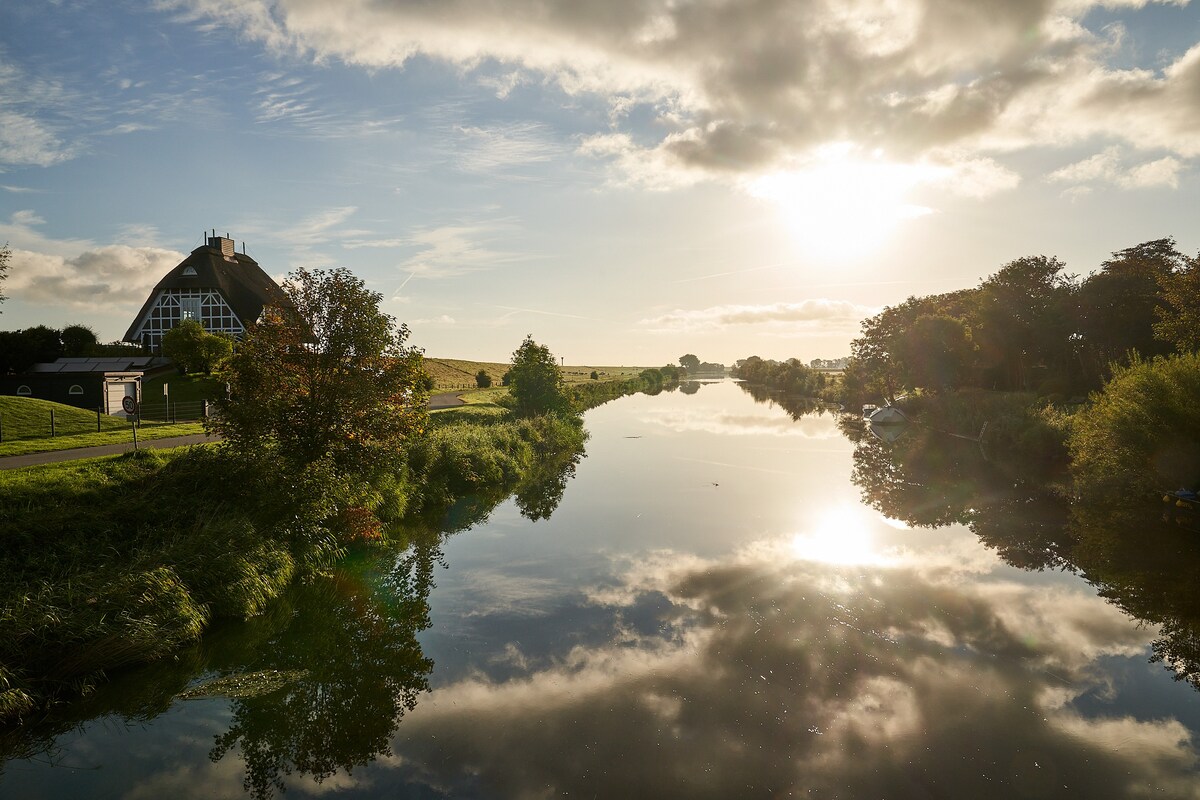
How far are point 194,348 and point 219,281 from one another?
85.4ft

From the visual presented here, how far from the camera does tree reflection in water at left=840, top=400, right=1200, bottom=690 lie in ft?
50.0

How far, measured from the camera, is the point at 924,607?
15.4 metres

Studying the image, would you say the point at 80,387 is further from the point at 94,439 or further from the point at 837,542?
the point at 837,542

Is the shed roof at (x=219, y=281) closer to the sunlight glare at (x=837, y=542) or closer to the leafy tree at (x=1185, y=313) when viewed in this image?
the sunlight glare at (x=837, y=542)

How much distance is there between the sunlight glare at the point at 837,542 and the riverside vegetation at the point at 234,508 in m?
10.3

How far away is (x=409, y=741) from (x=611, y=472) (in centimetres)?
2623

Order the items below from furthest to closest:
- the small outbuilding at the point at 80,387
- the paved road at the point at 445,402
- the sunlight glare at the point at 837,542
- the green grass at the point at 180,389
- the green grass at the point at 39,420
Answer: the paved road at the point at 445,402
the green grass at the point at 180,389
the small outbuilding at the point at 80,387
the green grass at the point at 39,420
the sunlight glare at the point at 837,542

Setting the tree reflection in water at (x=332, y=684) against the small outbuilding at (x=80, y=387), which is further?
the small outbuilding at (x=80, y=387)

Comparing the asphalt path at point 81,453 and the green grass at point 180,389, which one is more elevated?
the green grass at point 180,389

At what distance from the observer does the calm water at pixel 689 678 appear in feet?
29.6

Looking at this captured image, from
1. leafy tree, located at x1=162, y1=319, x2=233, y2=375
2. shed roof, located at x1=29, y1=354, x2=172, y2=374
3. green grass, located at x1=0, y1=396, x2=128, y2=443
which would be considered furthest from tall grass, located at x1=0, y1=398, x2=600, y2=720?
shed roof, located at x1=29, y1=354, x2=172, y2=374

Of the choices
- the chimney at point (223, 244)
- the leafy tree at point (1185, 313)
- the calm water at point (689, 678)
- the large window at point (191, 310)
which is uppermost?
the chimney at point (223, 244)

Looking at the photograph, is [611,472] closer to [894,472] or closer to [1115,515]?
[894,472]

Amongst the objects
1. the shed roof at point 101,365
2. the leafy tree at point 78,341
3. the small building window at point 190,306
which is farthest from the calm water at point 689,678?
the small building window at point 190,306
